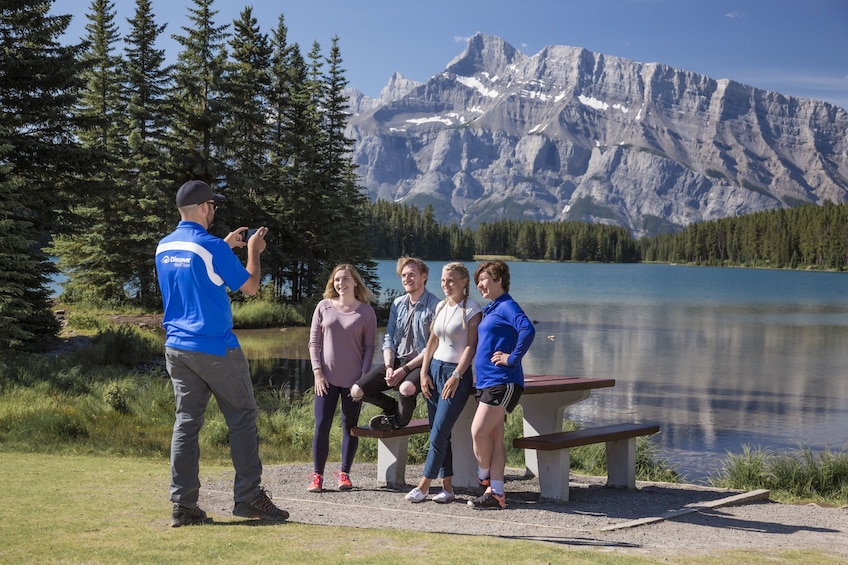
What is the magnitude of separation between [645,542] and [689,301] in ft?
207

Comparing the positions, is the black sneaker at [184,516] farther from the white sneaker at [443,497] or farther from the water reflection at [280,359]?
the water reflection at [280,359]

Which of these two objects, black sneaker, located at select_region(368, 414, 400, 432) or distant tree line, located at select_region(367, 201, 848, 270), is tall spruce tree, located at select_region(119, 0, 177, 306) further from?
distant tree line, located at select_region(367, 201, 848, 270)

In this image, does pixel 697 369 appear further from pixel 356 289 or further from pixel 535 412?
pixel 356 289

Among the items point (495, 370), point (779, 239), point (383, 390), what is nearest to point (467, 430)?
point (383, 390)

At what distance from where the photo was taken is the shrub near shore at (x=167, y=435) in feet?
32.9

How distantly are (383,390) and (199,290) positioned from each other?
2.50m

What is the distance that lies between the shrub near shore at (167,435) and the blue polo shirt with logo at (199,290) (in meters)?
4.31

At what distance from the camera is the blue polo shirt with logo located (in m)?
5.78

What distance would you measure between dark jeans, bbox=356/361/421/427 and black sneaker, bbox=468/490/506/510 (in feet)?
3.36

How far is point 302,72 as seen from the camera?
141ft

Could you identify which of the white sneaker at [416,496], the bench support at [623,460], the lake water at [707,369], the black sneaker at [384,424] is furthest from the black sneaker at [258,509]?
the lake water at [707,369]

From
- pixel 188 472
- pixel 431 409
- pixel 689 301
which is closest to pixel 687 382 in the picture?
pixel 431 409

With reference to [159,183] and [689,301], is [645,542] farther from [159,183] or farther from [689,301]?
[689,301]

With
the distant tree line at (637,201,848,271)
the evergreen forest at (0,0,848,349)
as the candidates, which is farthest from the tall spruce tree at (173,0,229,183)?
the distant tree line at (637,201,848,271)
